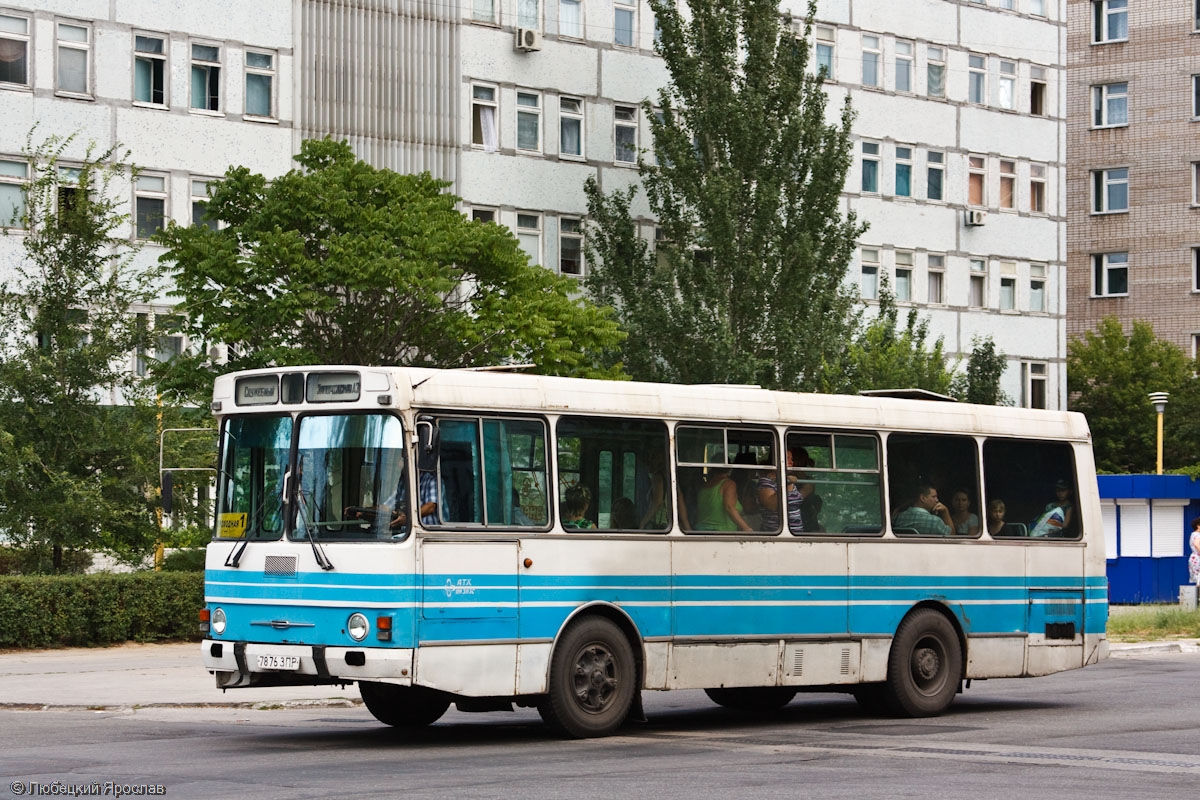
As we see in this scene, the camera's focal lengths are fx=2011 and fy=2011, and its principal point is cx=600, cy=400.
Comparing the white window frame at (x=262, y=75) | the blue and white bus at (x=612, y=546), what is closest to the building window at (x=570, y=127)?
the white window frame at (x=262, y=75)

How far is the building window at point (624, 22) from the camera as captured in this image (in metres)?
49.7

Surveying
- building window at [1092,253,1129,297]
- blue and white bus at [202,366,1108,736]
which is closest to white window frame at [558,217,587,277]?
blue and white bus at [202,366,1108,736]

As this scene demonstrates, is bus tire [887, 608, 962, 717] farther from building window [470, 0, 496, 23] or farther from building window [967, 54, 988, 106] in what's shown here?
building window [967, 54, 988, 106]

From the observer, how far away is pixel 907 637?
18.3 m

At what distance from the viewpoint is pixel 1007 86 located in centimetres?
5975

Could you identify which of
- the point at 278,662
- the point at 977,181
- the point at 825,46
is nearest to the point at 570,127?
the point at 825,46

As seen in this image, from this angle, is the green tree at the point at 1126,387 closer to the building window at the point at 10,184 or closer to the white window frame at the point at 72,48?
the white window frame at the point at 72,48

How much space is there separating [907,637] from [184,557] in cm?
1538

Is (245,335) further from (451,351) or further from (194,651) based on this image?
(194,651)

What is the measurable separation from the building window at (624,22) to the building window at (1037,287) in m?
16.8

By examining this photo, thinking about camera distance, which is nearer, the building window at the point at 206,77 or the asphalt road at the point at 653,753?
the asphalt road at the point at 653,753

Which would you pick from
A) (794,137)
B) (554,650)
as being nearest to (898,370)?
(794,137)

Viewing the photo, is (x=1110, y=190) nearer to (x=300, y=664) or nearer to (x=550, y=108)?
(x=550, y=108)

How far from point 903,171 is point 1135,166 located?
66.2ft
